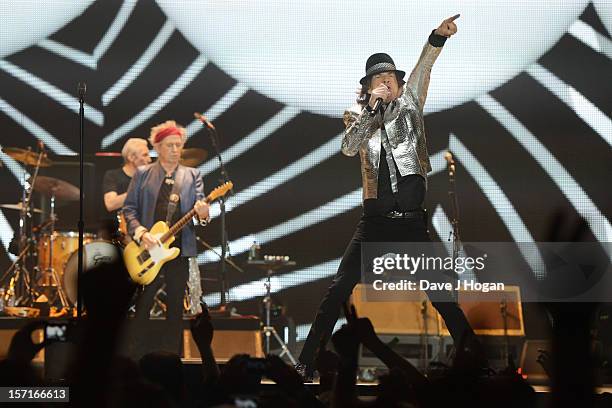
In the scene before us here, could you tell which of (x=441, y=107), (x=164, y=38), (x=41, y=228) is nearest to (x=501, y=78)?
(x=441, y=107)

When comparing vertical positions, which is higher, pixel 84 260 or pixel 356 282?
pixel 84 260

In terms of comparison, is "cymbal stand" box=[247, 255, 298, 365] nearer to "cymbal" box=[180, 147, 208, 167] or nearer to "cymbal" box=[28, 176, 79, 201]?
"cymbal" box=[180, 147, 208, 167]

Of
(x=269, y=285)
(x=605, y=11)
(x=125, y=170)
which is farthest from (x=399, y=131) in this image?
(x=605, y=11)

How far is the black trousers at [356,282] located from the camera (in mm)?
5180

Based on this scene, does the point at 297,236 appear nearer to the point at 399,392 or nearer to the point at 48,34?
the point at 48,34

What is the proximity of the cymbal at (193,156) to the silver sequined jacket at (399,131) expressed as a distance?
1553 mm

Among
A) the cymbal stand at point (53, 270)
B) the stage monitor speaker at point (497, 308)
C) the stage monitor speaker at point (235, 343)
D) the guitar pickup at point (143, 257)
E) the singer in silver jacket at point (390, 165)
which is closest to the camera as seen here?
the singer in silver jacket at point (390, 165)

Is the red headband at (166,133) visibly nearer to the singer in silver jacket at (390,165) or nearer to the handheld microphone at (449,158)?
the singer in silver jacket at (390,165)

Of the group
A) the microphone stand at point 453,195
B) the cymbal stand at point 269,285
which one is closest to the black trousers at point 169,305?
the cymbal stand at point 269,285

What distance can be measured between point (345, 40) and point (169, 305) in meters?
2.14

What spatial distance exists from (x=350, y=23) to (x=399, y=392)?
4.71m

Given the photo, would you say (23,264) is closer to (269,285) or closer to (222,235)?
(222,235)

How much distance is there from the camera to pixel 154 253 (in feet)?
21.4

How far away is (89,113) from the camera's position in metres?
6.84
